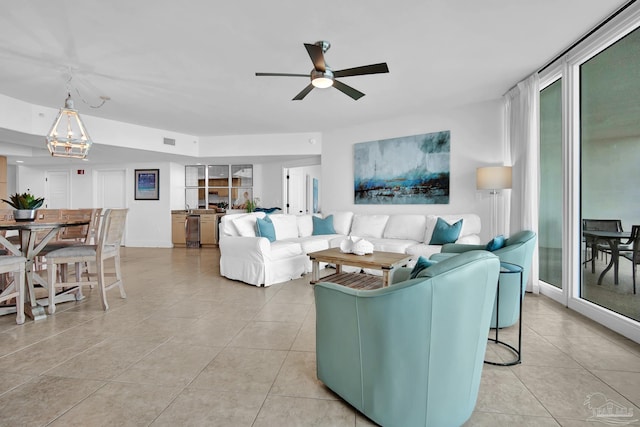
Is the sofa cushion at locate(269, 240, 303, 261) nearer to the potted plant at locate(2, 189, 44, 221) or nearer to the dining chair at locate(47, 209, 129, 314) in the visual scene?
the dining chair at locate(47, 209, 129, 314)

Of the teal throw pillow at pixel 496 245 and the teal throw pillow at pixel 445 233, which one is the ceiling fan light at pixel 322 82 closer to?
the teal throw pillow at pixel 496 245

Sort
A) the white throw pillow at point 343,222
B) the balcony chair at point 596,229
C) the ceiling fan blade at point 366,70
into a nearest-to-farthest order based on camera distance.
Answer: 1. the ceiling fan blade at point 366,70
2. the balcony chair at point 596,229
3. the white throw pillow at point 343,222

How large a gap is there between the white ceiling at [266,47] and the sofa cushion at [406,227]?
5.91 feet

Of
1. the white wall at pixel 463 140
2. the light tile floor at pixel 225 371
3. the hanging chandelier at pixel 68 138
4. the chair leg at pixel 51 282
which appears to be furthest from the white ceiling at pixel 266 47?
the light tile floor at pixel 225 371

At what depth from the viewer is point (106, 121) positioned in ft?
18.4

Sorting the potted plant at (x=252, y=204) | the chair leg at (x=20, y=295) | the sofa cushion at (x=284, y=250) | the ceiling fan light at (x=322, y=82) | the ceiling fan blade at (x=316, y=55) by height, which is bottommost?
the chair leg at (x=20, y=295)

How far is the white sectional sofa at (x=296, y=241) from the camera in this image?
4.14 metres

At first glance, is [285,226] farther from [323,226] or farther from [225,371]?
[225,371]

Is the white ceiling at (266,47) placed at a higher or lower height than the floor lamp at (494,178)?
higher

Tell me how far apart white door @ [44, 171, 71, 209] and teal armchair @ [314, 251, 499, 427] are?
983 centimetres

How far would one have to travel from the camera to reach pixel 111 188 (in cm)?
837

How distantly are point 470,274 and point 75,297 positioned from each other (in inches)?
159

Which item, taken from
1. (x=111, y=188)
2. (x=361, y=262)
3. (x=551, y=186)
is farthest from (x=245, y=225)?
(x=111, y=188)

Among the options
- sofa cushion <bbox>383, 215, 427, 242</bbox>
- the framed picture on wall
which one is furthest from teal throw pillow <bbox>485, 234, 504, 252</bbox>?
the framed picture on wall
